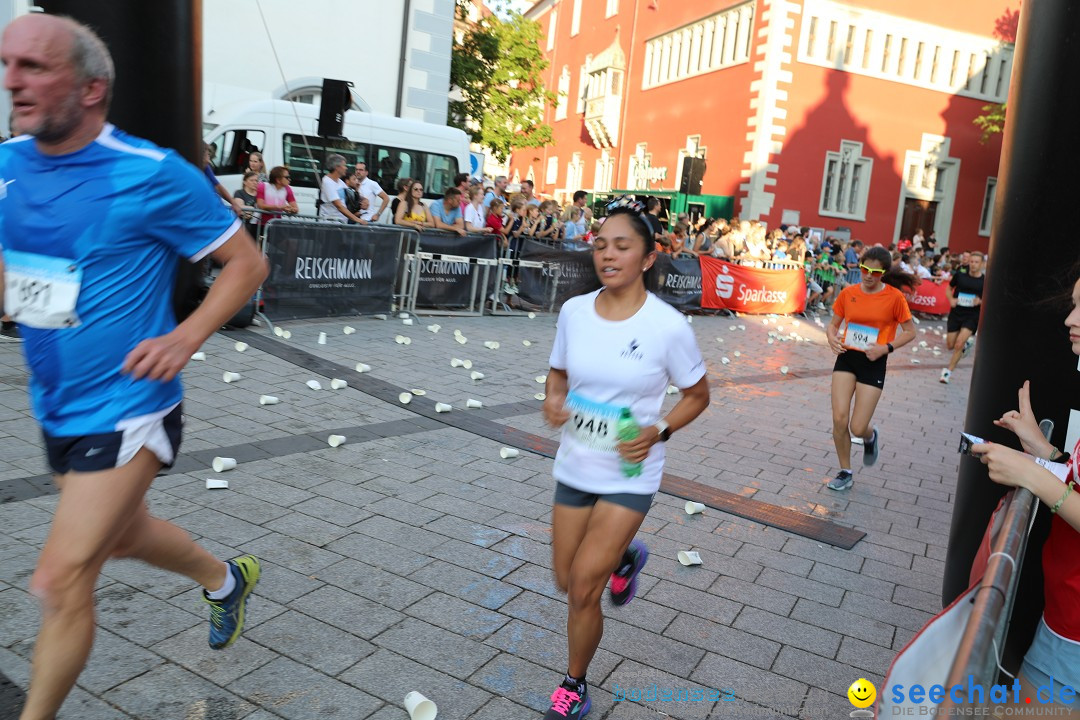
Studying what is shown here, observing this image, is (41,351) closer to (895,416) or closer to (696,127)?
(895,416)

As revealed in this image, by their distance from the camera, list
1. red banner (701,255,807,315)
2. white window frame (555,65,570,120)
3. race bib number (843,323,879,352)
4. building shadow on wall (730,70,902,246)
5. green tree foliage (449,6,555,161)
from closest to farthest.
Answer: race bib number (843,323,879,352), red banner (701,255,807,315), building shadow on wall (730,70,902,246), green tree foliage (449,6,555,161), white window frame (555,65,570,120)

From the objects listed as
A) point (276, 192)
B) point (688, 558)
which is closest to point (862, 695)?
point (688, 558)

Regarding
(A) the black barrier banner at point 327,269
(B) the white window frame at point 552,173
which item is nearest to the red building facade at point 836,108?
(B) the white window frame at point 552,173

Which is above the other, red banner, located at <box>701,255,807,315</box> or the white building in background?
the white building in background

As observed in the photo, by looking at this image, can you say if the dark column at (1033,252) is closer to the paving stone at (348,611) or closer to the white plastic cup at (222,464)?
the paving stone at (348,611)

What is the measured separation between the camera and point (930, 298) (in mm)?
23672

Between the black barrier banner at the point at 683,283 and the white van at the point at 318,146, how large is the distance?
5.15m

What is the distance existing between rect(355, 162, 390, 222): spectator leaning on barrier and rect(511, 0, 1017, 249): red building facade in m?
14.9

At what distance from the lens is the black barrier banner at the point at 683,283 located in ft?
56.1

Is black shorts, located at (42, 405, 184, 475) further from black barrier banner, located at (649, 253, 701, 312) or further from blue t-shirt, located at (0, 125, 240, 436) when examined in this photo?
black barrier banner, located at (649, 253, 701, 312)

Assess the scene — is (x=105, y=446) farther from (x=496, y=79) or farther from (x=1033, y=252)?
(x=496, y=79)

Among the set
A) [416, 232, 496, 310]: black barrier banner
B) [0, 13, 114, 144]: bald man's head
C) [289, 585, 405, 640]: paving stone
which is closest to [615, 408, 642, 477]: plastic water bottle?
[289, 585, 405, 640]: paving stone

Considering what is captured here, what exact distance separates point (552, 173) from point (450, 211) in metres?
38.3

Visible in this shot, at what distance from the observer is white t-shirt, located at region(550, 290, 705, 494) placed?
306cm
